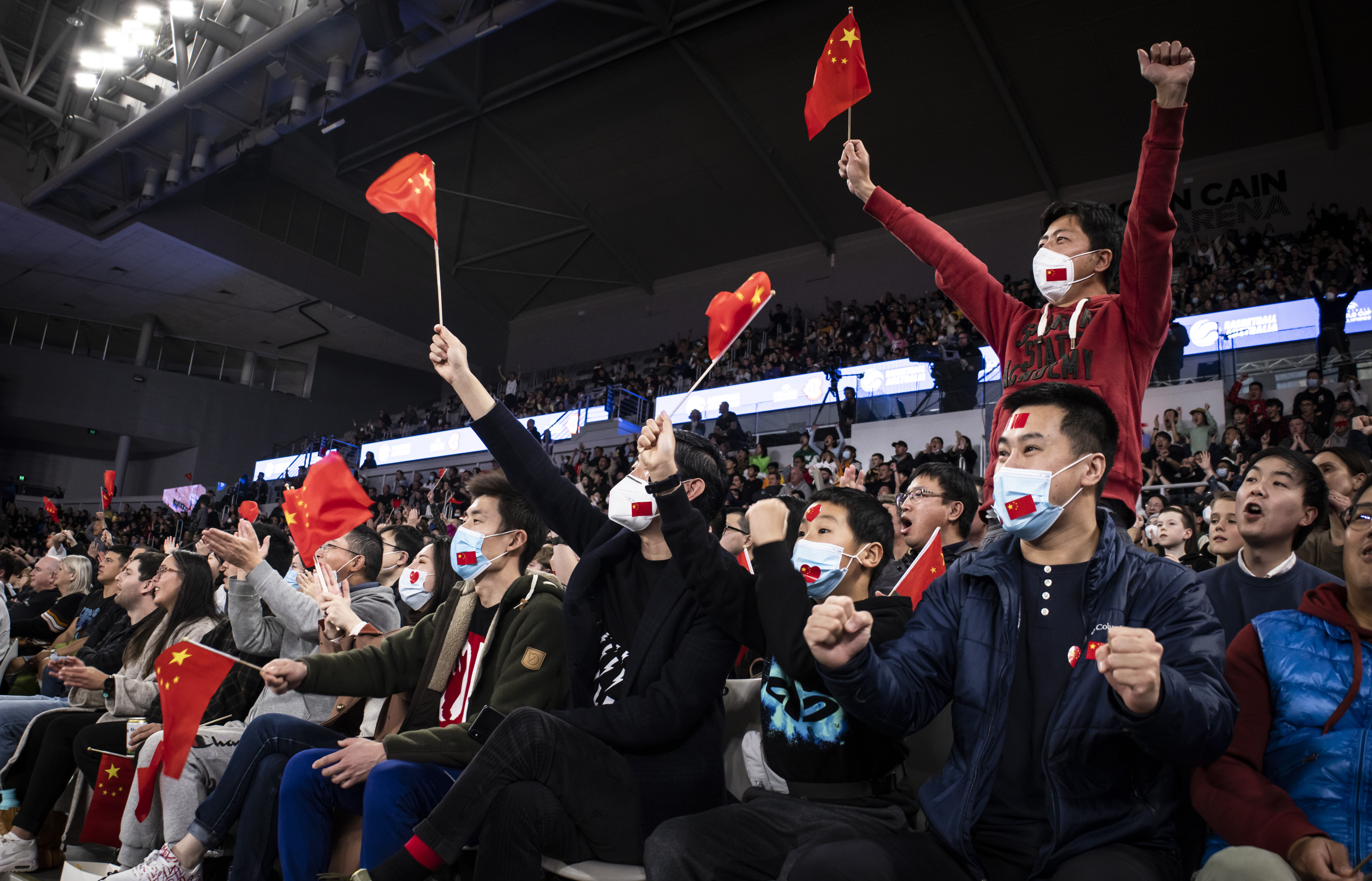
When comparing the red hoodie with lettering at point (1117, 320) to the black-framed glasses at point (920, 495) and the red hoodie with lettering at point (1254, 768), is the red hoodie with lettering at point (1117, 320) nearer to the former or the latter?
the red hoodie with lettering at point (1254, 768)

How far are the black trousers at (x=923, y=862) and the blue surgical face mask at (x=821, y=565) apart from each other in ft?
2.14

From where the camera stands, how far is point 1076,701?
5.24 ft

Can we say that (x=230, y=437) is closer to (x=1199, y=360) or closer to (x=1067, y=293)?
(x=1199, y=360)

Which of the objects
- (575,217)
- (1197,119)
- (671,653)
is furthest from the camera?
(575,217)

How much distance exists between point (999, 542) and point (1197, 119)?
16.8 metres

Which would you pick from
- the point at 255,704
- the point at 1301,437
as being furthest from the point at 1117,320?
the point at 1301,437

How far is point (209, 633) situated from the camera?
3.85 meters

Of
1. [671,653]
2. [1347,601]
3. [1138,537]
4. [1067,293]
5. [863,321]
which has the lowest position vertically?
[671,653]

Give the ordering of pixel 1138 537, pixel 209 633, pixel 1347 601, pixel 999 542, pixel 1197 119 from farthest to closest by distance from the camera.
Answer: pixel 1197 119 < pixel 1138 537 < pixel 209 633 < pixel 999 542 < pixel 1347 601

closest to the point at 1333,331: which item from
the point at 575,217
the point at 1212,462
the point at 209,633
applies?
the point at 1212,462

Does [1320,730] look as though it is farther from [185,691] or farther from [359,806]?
[185,691]

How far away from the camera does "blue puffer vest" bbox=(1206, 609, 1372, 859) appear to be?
1599mm

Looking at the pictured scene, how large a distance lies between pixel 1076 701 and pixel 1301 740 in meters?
0.46

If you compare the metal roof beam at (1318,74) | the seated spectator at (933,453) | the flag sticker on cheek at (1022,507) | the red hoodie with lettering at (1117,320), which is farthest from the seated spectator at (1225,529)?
the metal roof beam at (1318,74)
